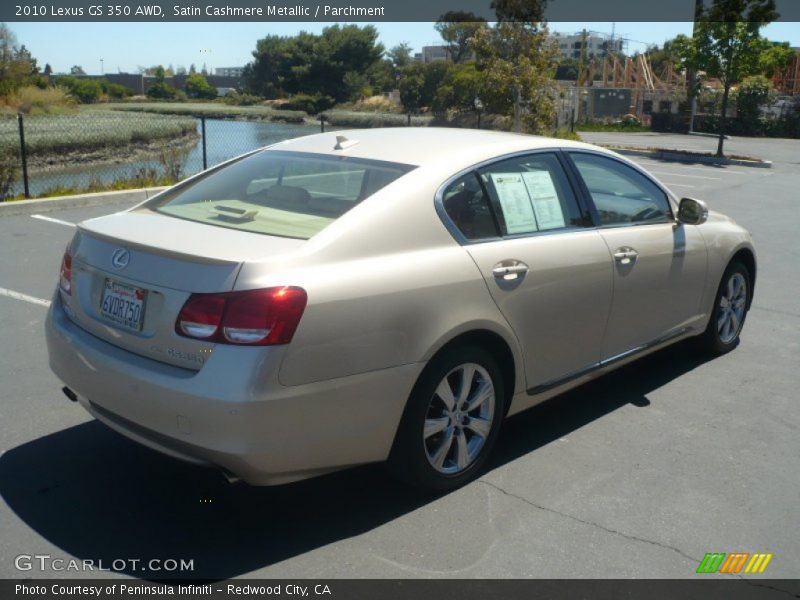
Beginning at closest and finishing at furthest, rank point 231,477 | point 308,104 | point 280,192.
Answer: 1. point 231,477
2. point 280,192
3. point 308,104

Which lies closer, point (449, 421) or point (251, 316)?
point (251, 316)

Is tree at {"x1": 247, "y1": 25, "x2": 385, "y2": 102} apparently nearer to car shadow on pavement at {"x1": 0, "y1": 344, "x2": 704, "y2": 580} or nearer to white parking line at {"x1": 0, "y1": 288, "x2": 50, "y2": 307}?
white parking line at {"x1": 0, "y1": 288, "x2": 50, "y2": 307}

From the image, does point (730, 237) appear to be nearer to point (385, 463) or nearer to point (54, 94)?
point (385, 463)

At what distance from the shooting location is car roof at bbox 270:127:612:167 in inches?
167

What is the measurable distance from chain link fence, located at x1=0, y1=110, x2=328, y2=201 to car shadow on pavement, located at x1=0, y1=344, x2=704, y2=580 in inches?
376

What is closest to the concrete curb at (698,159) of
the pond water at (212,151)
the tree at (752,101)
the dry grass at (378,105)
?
the dry grass at (378,105)

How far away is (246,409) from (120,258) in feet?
3.29

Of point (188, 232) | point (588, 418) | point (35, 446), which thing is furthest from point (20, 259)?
point (588, 418)

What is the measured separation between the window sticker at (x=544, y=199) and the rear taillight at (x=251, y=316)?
1.71 meters

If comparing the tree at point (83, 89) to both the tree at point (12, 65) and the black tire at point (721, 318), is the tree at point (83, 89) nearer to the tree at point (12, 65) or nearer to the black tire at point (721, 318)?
the tree at point (12, 65)

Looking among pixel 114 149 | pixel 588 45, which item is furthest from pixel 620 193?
pixel 588 45

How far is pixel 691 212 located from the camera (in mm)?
5473

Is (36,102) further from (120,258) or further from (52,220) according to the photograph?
(120,258)

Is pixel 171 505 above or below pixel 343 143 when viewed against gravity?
below
